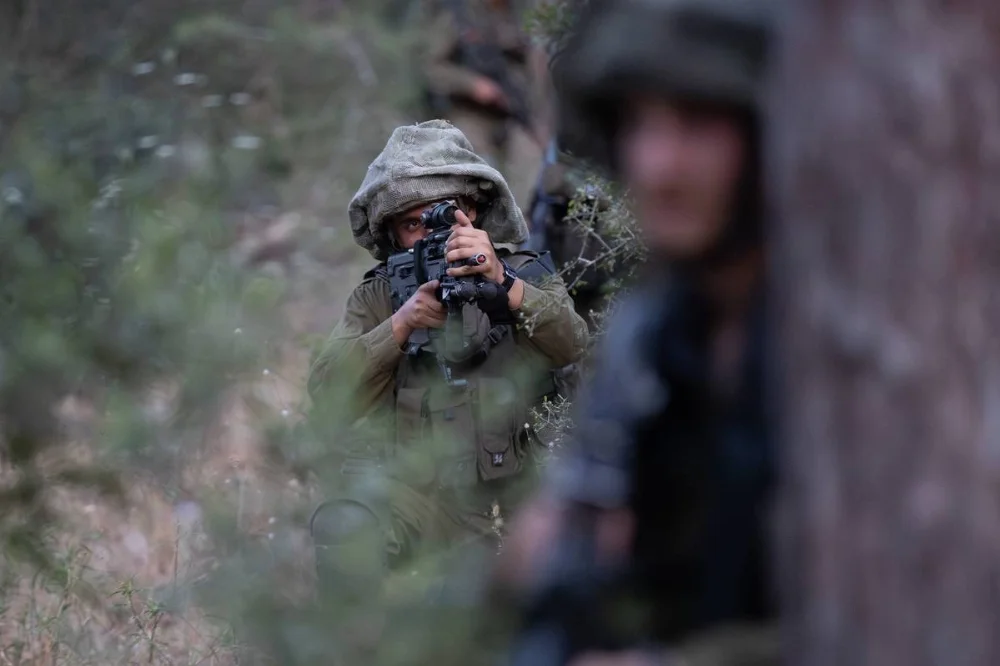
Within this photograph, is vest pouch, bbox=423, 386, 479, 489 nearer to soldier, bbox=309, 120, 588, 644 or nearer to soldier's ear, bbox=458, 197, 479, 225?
soldier, bbox=309, 120, 588, 644

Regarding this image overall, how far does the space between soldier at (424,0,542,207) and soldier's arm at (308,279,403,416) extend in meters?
3.95

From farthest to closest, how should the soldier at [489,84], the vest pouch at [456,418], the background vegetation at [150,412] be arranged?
the soldier at [489,84], the vest pouch at [456,418], the background vegetation at [150,412]

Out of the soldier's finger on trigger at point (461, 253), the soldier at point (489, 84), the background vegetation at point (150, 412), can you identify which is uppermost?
the background vegetation at point (150, 412)

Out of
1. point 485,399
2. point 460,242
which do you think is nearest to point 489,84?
point 460,242

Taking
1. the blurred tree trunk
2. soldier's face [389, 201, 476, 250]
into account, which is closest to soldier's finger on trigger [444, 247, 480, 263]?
soldier's face [389, 201, 476, 250]

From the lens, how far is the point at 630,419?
189cm

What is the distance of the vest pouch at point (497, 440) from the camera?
3.95 meters

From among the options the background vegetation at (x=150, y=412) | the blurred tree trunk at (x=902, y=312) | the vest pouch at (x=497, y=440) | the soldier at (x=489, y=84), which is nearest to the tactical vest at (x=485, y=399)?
the vest pouch at (x=497, y=440)

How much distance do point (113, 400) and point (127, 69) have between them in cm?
869

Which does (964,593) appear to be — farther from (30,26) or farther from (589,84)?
(30,26)

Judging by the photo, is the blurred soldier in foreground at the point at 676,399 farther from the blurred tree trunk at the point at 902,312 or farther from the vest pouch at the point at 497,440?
the vest pouch at the point at 497,440

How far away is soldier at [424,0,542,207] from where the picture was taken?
27.9 feet

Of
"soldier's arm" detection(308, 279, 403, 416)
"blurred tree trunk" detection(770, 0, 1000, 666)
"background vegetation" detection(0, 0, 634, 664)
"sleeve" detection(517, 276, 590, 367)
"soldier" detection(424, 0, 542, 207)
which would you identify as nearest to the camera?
"blurred tree trunk" detection(770, 0, 1000, 666)

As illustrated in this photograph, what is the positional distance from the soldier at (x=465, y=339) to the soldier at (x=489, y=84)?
388 cm
